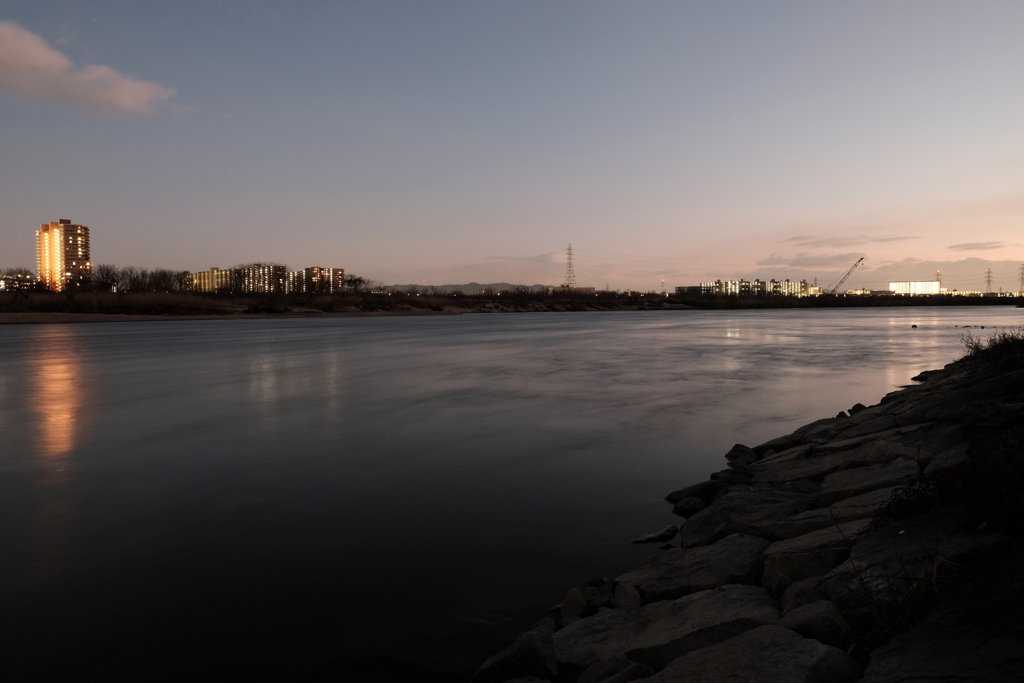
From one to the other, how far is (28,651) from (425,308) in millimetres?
132500

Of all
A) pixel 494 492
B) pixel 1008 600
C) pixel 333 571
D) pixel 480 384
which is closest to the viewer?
pixel 1008 600

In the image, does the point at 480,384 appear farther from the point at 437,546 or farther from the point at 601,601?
the point at 601,601

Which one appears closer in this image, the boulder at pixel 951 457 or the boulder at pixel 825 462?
the boulder at pixel 951 457

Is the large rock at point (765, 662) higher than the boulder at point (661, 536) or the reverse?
higher

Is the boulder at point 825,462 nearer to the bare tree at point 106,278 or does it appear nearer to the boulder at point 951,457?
the boulder at point 951,457

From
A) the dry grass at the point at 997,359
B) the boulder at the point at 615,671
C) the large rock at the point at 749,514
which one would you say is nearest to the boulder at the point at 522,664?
the boulder at the point at 615,671

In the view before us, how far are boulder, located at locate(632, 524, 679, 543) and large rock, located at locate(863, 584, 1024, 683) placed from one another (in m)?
3.28

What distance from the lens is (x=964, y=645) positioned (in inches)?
116

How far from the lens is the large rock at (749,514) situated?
5.72 metres

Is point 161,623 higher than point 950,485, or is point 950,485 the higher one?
point 950,485

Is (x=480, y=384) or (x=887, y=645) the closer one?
(x=887, y=645)

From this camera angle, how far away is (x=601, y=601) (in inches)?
197

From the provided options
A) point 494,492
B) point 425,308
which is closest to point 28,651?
point 494,492

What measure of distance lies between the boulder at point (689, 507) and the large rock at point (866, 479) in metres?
1.31
